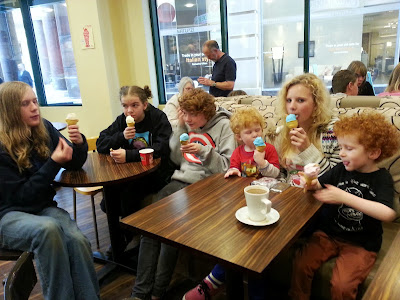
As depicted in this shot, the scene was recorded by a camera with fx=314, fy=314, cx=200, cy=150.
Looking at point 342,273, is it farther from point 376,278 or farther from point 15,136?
point 15,136

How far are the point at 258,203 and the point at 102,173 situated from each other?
1.10m

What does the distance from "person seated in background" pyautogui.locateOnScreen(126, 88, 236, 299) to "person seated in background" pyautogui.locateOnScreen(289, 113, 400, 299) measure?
2.30 feet

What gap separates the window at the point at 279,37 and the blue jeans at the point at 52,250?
10.3 ft

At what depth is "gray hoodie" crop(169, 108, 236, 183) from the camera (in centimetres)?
200

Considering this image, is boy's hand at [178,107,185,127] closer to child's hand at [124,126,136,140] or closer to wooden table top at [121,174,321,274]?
child's hand at [124,126,136,140]

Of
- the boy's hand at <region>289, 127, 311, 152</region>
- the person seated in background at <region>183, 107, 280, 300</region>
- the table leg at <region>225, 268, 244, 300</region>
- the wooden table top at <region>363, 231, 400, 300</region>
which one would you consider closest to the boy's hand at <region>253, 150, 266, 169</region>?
the person seated in background at <region>183, 107, 280, 300</region>

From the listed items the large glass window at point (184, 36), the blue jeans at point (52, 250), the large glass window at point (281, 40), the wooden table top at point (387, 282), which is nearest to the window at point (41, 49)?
the large glass window at point (184, 36)

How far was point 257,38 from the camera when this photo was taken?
5.06 meters

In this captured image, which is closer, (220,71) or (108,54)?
(220,71)

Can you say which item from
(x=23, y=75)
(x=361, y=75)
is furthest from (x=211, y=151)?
(x=23, y=75)

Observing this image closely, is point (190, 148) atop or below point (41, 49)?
below

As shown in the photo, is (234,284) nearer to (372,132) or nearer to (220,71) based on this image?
(372,132)

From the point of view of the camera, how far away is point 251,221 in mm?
1171

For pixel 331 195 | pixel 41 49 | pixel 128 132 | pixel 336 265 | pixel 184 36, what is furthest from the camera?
pixel 41 49
